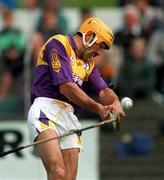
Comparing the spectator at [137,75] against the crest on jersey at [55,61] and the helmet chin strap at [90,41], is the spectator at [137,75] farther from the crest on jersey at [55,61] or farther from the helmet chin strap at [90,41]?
the crest on jersey at [55,61]

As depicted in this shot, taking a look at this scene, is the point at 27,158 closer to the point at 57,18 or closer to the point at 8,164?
the point at 8,164

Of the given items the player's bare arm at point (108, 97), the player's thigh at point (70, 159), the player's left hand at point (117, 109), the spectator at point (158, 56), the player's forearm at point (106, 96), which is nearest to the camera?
the player's left hand at point (117, 109)

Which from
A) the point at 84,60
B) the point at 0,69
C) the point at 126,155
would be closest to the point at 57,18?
the point at 0,69

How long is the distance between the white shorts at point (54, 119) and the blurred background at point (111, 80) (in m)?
4.95

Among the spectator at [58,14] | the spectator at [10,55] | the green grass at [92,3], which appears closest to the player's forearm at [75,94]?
the spectator at [10,55]

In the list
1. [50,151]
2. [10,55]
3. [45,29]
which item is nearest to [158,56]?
[45,29]

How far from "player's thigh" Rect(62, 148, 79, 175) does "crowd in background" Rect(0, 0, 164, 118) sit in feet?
16.6

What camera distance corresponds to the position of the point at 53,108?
11.8m

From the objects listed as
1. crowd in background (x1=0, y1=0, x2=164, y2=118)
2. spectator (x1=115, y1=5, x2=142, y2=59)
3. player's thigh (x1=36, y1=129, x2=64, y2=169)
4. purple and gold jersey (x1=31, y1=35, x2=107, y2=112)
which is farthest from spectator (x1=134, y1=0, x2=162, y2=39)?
player's thigh (x1=36, y1=129, x2=64, y2=169)

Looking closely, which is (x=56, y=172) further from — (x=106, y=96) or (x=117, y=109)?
(x=106, y=96)

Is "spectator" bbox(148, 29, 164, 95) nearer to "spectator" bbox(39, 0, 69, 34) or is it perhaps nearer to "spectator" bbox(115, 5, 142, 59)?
"spectator" bbox(115, 5, 142, 59)

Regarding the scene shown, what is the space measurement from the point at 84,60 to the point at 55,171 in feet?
4.44

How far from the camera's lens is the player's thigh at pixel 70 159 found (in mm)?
11758

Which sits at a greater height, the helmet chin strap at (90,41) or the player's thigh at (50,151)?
the helmet chin strap at (90,41)
